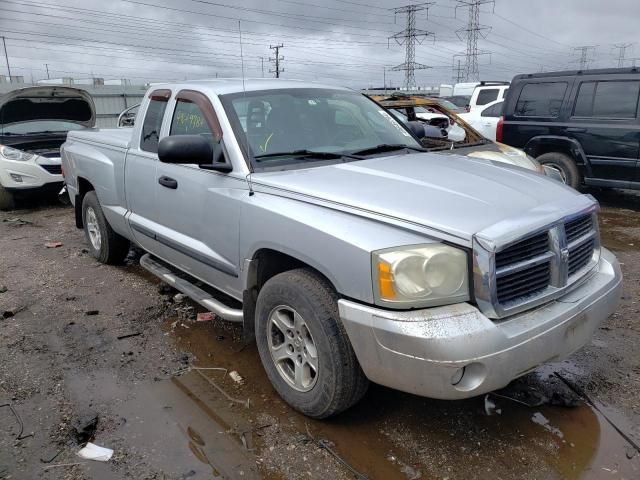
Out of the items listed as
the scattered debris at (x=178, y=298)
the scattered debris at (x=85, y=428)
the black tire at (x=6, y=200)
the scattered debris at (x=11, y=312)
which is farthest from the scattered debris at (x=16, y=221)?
the scattered debris at (x=85, y=428)

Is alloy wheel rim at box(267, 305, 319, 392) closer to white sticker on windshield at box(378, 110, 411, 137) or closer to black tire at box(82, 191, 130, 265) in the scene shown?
white sticker on windshield at box(378, 110, 411, 137)

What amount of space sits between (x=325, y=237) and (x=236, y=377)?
1.40 m

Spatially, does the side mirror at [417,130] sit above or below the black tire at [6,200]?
above

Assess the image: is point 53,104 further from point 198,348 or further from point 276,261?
point 276,261

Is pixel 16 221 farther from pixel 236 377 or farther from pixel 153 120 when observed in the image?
pixel 236 377

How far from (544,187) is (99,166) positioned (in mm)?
3996

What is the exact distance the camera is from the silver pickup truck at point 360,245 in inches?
93.4

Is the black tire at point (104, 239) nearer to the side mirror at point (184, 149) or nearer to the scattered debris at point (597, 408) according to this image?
the side mirror at point (184, 149)

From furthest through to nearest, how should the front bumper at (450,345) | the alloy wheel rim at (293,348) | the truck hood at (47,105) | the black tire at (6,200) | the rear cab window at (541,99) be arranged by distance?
the truck hood at (47,105), the black tire at (6,200), the rear cab window at (541,99), the alloy wheel rim at (293,348), the front bumper at (450,345)

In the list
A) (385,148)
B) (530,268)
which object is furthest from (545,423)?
(385,148)

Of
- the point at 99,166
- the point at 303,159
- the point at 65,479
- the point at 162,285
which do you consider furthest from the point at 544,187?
the point at 99,166

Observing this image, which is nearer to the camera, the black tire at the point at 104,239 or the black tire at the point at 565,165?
the black tire at the point at 104,239

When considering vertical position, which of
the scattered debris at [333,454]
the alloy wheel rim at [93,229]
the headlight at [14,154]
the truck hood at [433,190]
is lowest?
the scattered debris at [333,454]

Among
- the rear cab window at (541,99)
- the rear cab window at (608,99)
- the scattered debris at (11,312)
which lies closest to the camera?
the scattered debris at (11,312)
